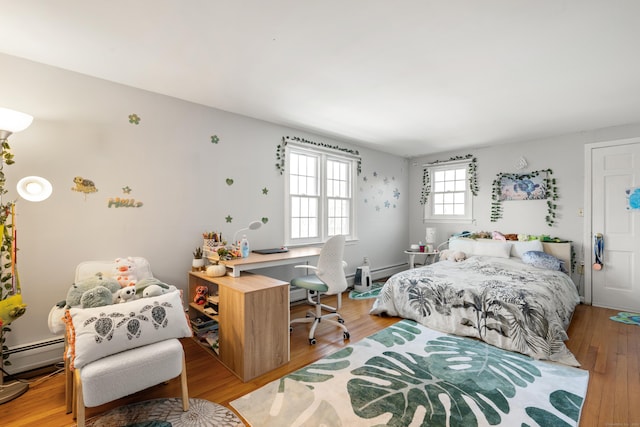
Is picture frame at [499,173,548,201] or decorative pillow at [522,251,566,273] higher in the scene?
picture frame at [499,173,548,201]

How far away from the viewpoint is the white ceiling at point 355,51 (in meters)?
1.76

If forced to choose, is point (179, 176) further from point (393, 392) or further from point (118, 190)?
point (393, 392)

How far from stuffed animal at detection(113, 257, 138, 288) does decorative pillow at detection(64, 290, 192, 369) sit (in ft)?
1.96

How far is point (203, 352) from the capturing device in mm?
2719

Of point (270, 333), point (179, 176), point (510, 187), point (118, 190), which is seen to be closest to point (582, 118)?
point (510, 187)

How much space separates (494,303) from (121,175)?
387cm

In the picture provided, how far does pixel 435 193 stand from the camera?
19.0ft

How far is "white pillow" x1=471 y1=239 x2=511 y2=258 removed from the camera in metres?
4.39

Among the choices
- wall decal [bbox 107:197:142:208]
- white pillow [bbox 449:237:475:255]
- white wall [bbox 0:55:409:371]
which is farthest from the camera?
white pillow [bbox 449:237:475:255]

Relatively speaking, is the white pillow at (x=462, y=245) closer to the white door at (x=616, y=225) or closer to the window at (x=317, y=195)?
the white door at (x=616, y=225)

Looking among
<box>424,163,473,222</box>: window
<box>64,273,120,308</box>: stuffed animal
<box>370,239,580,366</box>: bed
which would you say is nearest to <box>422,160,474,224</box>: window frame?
<box>424,163,473,222</box>: window

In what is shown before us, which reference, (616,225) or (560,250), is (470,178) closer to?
(560,250)

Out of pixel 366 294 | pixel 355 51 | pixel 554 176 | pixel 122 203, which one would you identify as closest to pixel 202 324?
pixel 122 203

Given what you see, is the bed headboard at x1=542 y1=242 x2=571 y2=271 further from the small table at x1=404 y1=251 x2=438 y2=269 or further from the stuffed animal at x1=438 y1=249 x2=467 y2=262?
the small table at x1=404 y1=251 x2=438 y2=269
